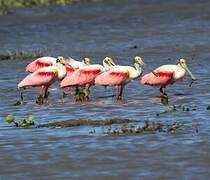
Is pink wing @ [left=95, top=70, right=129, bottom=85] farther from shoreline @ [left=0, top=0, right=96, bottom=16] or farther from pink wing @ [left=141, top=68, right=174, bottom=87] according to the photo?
shoreline @ [left=0, top=0, right=96, bottom=16]

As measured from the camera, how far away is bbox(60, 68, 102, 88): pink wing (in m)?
13.1

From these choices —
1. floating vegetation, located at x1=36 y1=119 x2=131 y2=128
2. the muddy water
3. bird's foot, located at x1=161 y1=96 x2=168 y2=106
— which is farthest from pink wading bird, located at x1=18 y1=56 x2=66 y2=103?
floating vegetation, located at x1=36 y1=119 x2=131 y2=128

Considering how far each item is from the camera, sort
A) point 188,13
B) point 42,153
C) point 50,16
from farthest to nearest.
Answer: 1. point 50,16
2. point 188,13
3. point 42,153

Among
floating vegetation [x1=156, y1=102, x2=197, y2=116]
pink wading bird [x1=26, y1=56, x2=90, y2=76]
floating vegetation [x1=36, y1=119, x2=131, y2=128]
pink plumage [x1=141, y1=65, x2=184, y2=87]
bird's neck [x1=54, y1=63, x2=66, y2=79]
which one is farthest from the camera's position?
pink wading bird [x1=26, y1=56, x2=90, y2=76]

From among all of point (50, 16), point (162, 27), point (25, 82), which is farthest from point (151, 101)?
point (50, 16)

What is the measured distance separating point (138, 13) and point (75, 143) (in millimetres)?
22609

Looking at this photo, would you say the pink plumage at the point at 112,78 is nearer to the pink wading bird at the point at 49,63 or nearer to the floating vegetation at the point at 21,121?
the pink wading bird at the point at 49,63

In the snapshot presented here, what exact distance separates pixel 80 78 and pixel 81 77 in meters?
0.02

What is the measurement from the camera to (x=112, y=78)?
1291cm

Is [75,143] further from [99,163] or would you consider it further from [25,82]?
[25,82]

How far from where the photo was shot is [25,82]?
13.1 meters

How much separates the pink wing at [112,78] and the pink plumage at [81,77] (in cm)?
19

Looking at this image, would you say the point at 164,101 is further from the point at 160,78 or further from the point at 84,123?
the point at 84,123

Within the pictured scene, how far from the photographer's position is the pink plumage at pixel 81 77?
518 inches
